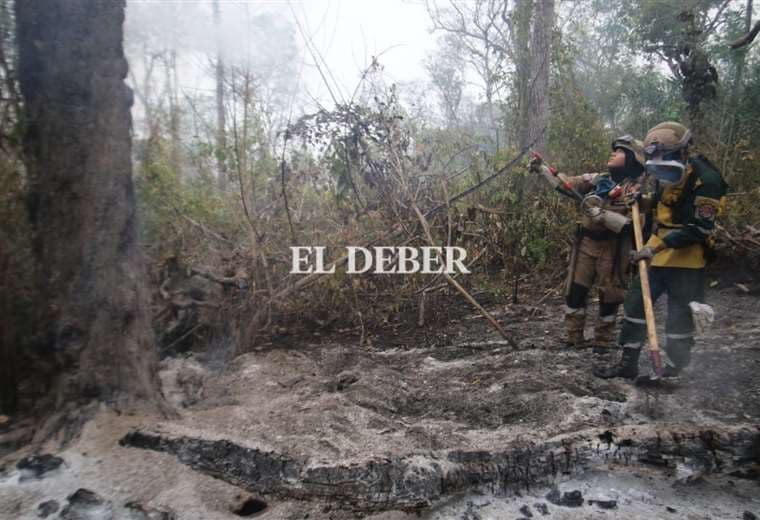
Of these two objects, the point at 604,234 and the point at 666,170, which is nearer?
the point at 666,170

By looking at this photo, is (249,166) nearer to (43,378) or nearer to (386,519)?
(43,378)

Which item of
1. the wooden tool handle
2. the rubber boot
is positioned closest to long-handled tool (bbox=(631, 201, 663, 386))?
the wooden tool handle

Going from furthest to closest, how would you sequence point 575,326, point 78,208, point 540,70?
point 540,70, point 575,326, point 78,208

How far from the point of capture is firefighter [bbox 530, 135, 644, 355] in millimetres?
3668

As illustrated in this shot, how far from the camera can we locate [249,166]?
5531mm

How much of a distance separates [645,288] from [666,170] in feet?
2.47

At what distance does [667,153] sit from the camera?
3.20m

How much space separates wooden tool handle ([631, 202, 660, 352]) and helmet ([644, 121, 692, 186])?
13.1 inches

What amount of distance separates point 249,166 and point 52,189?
9.33 feet

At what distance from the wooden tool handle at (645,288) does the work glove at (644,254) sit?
4cm

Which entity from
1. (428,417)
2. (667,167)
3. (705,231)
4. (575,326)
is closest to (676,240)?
(705,231)

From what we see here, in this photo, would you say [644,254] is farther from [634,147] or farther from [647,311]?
[634,147]

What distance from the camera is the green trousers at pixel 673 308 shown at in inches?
128

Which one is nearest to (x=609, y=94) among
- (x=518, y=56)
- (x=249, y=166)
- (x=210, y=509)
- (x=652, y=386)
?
(x=518, y=56)
